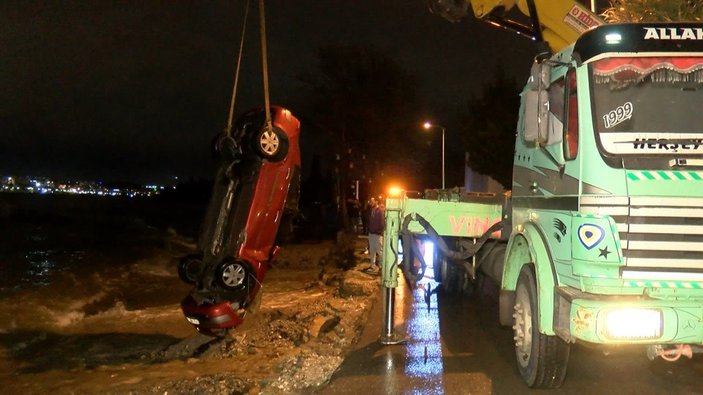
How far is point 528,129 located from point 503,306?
2021 mm

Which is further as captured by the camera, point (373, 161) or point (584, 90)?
point (373, 161)

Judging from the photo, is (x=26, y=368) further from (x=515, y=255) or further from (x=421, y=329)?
(x=515, y=255)

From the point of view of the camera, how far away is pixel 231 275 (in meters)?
7.66

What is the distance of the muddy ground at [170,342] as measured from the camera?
6.36 metres

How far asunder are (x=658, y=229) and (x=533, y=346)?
58.8 inches

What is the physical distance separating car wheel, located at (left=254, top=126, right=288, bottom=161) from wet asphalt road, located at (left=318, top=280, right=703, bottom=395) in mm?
2627

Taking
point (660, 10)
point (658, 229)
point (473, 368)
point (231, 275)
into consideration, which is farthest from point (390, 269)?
point (660, 10)

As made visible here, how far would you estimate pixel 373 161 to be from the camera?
38.1 m

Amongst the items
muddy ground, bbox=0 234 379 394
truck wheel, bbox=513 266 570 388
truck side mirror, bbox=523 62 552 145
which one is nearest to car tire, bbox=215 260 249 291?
muddy ground, bbox=0 234 379 394

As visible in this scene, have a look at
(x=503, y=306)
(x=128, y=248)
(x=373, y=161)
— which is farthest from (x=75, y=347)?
(x=373, y=161)

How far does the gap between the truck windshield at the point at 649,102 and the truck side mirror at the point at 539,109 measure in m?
0.46

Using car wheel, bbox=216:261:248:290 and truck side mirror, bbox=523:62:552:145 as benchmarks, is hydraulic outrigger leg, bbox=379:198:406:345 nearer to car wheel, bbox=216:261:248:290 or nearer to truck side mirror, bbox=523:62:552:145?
car wheel, bbox=216:261:248:290

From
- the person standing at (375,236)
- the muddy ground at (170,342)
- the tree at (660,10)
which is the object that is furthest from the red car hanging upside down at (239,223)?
the person standing at (375,236)

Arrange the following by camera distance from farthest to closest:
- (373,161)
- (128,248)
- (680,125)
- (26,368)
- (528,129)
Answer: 1. (373,161)
2. (128,248)
3. (26,368)
4. (528,129)
5. (680,125)
